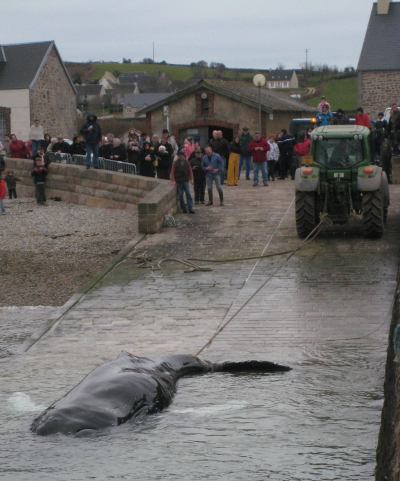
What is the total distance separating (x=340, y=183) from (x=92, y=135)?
334 inches

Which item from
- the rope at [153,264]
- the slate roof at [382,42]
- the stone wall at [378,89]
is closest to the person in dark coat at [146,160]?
the rope at [153,264]

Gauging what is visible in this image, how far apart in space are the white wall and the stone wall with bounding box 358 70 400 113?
58.1 ft

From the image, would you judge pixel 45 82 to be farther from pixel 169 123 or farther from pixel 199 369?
pixel 199 369

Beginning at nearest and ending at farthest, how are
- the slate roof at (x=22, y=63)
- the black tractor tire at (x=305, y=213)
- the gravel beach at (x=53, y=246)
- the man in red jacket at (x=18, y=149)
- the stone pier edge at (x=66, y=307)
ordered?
the stone pier edge at (x=66, y=307) < the gravel beach at (x=53, y=246) < the black tractor tire at (x=305, y=213) < the man in red jacket at (x=18, y=149) < the slate roof at (x=22, y=63)

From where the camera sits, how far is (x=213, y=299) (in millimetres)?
12789

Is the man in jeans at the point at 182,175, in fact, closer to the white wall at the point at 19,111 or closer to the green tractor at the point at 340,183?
the green tractor at the point at 340,183

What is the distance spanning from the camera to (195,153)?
21391mm

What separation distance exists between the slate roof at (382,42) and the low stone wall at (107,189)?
22085 mm

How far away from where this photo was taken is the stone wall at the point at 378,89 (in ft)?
140

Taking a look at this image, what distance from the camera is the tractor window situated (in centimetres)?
1683

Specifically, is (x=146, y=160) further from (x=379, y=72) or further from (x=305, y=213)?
(x=379, y=72)

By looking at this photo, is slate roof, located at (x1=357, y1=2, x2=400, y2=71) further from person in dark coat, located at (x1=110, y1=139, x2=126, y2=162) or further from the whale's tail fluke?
the whale's tail fluke

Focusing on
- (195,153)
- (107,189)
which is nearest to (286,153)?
(195,153)

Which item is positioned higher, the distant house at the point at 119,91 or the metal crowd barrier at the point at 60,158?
the distant house at the point at 119,91
